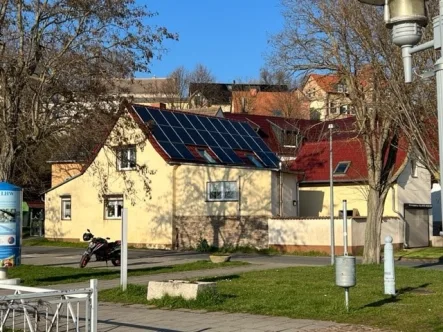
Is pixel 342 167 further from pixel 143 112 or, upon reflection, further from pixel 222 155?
pixel 143 112

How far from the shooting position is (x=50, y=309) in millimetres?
8695

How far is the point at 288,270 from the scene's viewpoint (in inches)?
874

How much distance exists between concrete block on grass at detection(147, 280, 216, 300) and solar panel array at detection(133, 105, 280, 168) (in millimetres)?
24333

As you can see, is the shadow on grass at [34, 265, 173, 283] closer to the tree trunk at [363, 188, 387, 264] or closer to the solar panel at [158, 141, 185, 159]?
the tree trunk at [363, 188, 387, 264]

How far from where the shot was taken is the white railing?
25.8 ft

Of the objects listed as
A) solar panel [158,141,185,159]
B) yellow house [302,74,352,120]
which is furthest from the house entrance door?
yellow house [302,74,352,120]

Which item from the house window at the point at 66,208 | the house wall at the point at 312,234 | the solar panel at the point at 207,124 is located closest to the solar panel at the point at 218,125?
the solar panel at the point at 207,124

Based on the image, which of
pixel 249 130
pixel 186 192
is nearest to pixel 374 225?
pixel 186 192

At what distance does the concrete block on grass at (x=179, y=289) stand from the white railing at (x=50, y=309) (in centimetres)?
424

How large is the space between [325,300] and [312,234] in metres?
21.6

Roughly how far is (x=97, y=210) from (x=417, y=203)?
63.2 ft

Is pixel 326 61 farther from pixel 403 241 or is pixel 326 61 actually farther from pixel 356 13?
pixel 403 241

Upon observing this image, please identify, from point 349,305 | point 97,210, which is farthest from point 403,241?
point 349,305

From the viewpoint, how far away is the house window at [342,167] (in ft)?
142
